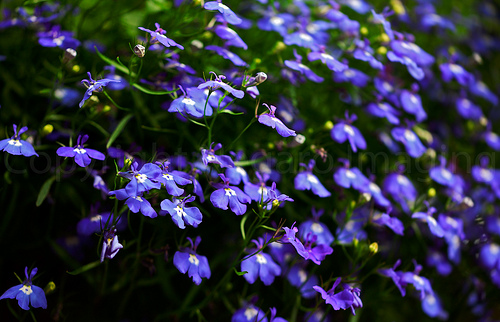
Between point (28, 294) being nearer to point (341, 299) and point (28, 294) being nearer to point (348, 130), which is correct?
point (341, 299)

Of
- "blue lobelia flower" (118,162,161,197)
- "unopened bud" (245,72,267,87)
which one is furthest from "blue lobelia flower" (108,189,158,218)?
"unopened bud" (245,72,267,87)

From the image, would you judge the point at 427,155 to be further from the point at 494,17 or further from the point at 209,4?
the point at 494,17

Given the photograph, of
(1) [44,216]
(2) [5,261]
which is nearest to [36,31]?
(1) [44,216]

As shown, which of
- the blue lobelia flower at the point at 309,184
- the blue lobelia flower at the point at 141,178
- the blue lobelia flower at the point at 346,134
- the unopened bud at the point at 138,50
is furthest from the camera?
the blue lobelia flower at the point at 346,134

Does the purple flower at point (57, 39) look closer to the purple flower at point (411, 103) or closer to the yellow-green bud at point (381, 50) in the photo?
the yellow-green bud at point (381, 50)

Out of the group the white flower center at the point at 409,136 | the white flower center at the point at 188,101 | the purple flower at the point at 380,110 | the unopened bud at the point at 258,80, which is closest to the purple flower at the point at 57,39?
the white flower center at the point at 188,101

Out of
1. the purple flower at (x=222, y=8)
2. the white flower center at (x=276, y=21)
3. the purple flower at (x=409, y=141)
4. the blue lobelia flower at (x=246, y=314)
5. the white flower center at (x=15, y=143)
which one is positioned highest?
the purple flower at (x=222, y=8)
